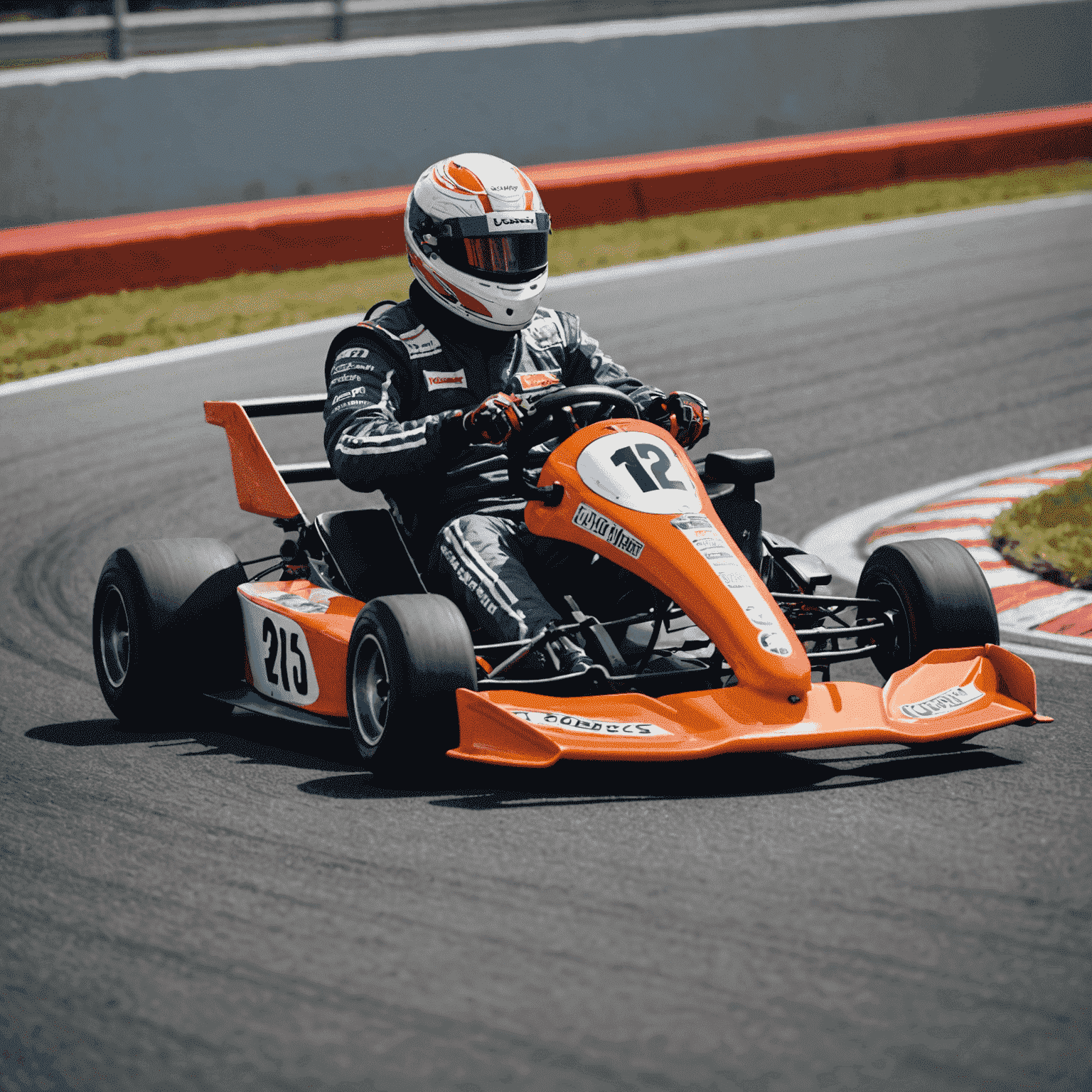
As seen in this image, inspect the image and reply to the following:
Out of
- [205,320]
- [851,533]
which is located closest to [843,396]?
[851,533]

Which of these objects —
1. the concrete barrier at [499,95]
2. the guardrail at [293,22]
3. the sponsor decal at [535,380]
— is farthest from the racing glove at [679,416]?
the guardrail at [293,22]

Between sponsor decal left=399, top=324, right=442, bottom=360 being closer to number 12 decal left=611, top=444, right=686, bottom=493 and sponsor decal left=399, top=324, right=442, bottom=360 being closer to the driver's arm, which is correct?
the driver's arm

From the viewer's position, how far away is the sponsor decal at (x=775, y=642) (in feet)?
13.4

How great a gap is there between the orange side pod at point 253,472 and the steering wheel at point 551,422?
2.96 feet

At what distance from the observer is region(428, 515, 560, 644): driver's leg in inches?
175

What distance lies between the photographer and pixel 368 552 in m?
5.07

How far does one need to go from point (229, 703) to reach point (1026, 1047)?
290 centimetres

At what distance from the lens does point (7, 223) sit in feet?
38.2

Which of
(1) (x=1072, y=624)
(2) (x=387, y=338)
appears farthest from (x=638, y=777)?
(1) (x=1072, y=624)

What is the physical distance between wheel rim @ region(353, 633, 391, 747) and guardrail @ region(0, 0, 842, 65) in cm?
888

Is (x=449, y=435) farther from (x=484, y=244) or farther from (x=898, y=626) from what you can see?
(x=898, y=626)

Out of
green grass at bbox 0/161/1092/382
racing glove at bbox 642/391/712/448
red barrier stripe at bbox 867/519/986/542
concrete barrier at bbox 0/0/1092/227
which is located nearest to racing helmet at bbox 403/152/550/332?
racing glove at bbox 642/391/712/448

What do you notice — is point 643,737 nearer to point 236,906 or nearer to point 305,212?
point 236,906

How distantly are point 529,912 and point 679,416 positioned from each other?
78.8 inches
